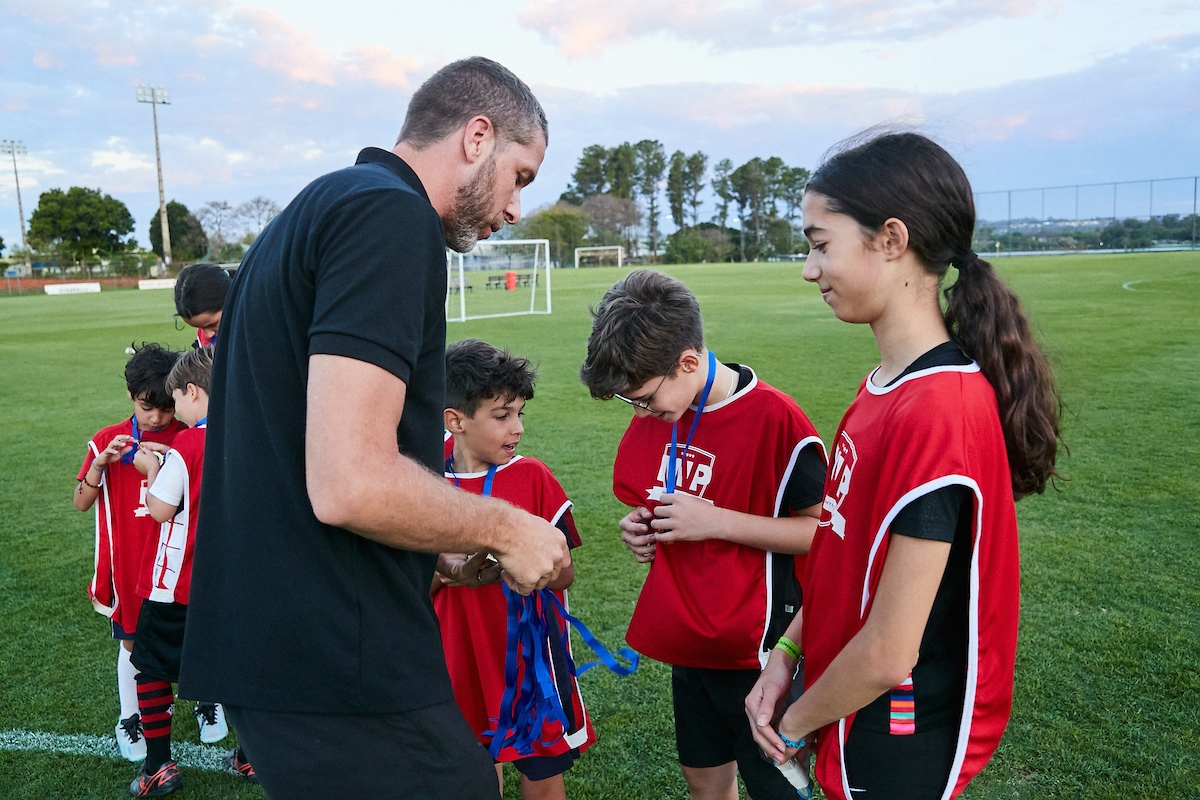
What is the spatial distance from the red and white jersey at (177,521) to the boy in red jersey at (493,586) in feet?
3.42

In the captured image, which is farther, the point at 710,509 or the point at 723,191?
the point at 723,191

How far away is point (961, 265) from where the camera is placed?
5.63 ft

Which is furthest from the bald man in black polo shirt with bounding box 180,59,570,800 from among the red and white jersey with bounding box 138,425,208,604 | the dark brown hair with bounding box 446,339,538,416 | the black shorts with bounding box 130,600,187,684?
the black shorts with bounding box 130,600,187,684

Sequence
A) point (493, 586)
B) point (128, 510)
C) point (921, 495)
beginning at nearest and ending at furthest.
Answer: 1. point (921, 495)
2. point (493, 586)
3. point (128, 510)

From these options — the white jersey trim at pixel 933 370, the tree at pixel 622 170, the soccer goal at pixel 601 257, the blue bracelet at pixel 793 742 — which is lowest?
the blue bracelet at pixel 793 742

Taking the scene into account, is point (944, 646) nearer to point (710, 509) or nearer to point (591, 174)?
point (710, 509)

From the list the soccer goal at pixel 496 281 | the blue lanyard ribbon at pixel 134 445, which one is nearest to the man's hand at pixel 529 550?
the blue lanyard ribbon at pixel 134 445

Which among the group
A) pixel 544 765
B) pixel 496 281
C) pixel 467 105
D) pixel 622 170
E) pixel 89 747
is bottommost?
pixel 89 747

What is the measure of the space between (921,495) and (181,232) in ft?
297

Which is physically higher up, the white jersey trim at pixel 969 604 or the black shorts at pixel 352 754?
the white jersey trim at pixel 969 604

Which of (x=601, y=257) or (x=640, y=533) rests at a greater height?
(x=601, y=257)

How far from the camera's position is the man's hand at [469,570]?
2.31 meters

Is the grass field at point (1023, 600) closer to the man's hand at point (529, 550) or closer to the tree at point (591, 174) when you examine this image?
the man's hand at point (529, 550)

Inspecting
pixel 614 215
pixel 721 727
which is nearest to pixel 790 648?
pixel 721 727
